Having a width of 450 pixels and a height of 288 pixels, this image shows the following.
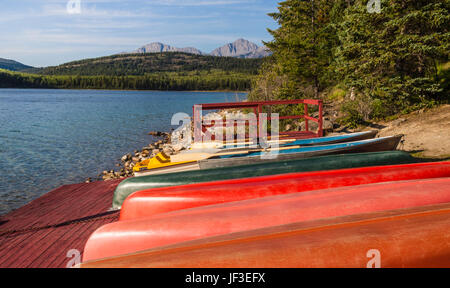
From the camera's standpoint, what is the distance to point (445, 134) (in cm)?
821

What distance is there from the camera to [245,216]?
2.60 m

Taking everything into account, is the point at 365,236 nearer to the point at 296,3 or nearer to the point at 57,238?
the point at 57,238

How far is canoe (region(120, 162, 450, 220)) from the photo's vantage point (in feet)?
11.3

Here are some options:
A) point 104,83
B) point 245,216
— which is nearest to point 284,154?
point 245,216

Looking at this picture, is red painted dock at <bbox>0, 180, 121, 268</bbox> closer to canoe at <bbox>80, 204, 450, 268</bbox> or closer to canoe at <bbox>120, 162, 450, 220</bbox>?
canoe at <bbox>120, 162, 450, 220</bbox>

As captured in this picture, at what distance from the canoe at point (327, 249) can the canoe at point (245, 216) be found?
15.1 inches

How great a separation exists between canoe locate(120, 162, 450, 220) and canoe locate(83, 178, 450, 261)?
51 cm

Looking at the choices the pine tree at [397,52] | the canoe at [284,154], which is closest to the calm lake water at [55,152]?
the pine tree at [397,52]

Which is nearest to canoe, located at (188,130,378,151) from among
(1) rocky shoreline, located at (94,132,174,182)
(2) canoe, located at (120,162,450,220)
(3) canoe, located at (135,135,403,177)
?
(3) canoe, located at (135,135,403,177)

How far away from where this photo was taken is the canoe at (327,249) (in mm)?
1807

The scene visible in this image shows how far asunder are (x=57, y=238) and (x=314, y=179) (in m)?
Answer: 3.90

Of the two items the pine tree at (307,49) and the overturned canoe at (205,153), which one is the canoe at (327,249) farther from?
the pine tree at (307,49)

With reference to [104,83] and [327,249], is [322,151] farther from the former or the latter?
[104,83]
